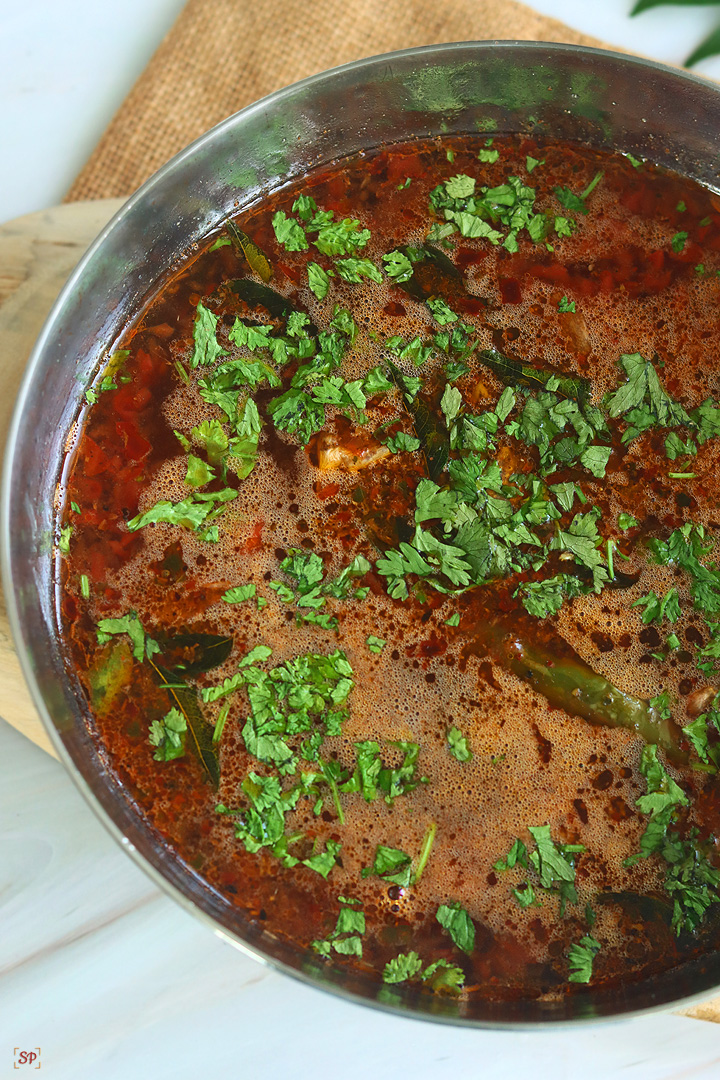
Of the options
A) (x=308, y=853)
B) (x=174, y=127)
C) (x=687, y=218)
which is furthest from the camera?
(x=174, y=127)

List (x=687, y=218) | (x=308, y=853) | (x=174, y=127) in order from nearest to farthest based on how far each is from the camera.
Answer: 1. (x=308, y=853)
2. (x=687, y=218)
3. (x=174, y=127)

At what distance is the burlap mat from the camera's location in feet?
7.39

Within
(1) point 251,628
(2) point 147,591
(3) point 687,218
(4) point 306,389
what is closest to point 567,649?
(1) point 251,628

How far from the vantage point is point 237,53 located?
2.27m

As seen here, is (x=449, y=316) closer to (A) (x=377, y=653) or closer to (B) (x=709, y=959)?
(A) (x=377, y=653)

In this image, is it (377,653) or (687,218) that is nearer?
(377,653)

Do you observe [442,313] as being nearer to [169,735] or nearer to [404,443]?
[404,443]

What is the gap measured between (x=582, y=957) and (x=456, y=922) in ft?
0.94

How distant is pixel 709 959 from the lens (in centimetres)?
189

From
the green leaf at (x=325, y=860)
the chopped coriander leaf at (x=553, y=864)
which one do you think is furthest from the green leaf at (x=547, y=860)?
the green leaf at (x=325, y=860)

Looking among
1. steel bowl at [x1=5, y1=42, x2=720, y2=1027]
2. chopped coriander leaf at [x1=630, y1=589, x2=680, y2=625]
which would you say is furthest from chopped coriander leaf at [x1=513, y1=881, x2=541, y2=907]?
chopped coriander leaf at [x1=630, y1=589, x2=680, y2=625]

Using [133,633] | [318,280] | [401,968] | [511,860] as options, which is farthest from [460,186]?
[401,968]

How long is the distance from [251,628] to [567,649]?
26.9 inches

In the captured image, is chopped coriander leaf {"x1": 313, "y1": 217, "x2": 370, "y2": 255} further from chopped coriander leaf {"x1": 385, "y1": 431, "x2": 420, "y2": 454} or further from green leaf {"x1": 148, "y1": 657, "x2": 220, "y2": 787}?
green leaf {"x1": 148, "y1": 657, "x2": 220, "y2": 787}
